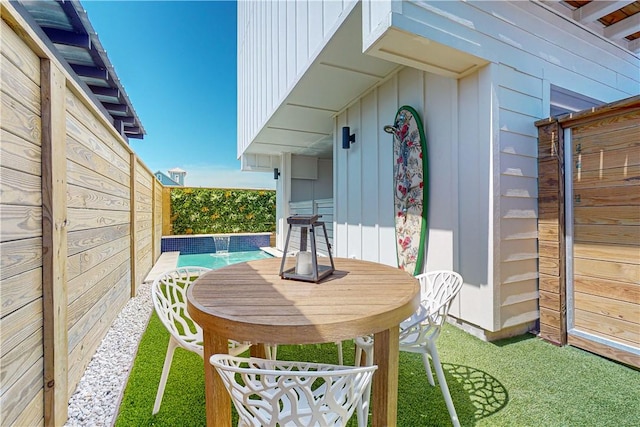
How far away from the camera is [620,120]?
213cm

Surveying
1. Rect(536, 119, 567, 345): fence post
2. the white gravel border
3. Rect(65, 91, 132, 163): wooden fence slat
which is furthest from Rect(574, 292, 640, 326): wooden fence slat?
Rect(65, 91, 132, 163): wooden fence slat

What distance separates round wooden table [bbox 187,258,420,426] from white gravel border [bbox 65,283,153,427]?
1000mm

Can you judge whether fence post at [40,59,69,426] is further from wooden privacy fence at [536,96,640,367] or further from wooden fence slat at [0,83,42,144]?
wooden privacy fence at [536,96,640,367]

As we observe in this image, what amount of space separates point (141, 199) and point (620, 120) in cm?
548

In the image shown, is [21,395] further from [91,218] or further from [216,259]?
[216,259]

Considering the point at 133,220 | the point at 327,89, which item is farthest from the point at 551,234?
the point at 133,220

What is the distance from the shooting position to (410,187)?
310cm

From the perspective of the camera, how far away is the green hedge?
930cm

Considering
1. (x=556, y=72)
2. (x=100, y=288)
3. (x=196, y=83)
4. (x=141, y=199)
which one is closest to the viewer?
(x=100, y=288)

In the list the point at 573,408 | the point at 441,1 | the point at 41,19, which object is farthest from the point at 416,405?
the point at 41,19

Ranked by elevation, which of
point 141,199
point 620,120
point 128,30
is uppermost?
point 128,30

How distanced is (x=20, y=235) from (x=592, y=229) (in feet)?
12.0

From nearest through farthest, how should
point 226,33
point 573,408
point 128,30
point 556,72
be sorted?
point 573,408, point 556,72, point 128,30, point 226,33

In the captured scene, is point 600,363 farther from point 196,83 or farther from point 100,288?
point 196,83
